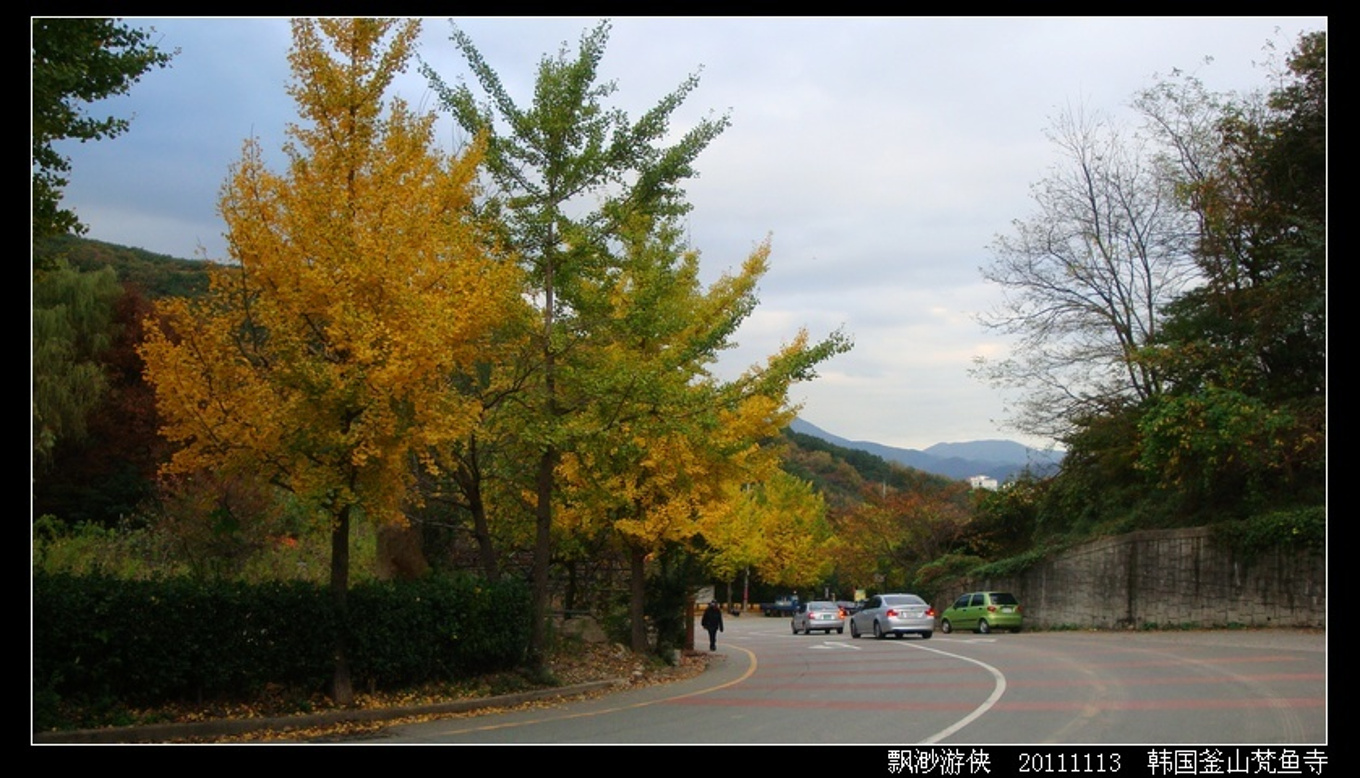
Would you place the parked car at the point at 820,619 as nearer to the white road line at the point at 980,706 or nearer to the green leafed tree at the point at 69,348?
the white road line at the point at 980,706

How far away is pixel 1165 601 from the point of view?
30453 mm

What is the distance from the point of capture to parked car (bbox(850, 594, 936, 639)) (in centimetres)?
3388

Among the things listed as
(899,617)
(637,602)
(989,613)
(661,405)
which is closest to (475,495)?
(661,405)

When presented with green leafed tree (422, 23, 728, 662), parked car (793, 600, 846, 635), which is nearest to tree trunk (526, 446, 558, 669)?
green leafed tree (422, 23, 728, 662)

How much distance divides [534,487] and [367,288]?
7621mm

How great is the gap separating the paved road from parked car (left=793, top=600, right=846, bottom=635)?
64.6 ft

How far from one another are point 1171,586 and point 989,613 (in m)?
6.75

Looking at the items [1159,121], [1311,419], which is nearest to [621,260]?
[1311,419]

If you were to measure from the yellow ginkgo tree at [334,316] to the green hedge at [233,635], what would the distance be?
518 mm

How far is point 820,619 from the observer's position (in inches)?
1734

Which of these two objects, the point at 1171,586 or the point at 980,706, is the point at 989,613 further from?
the point at 980,706

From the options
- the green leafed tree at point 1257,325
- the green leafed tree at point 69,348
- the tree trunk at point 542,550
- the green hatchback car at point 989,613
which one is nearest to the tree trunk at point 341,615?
the tree trunk at point 542,550

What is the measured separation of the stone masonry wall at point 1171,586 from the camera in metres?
26.3

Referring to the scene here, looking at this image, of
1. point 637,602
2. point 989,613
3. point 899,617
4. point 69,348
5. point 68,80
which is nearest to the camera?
point 68,80
